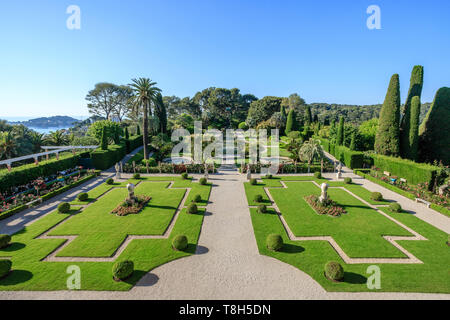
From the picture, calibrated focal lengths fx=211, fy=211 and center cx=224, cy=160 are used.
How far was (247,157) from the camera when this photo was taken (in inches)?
1494

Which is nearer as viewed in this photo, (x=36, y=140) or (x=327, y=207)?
(x=327, y=207)

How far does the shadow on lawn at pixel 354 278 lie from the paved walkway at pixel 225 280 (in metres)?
0.79

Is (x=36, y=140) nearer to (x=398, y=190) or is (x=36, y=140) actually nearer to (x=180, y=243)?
(x=180, y=243)

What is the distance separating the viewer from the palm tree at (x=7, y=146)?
97.8 feet

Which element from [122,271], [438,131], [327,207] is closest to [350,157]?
[438,131]

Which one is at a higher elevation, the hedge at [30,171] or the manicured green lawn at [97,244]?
the hedge at [30,171]

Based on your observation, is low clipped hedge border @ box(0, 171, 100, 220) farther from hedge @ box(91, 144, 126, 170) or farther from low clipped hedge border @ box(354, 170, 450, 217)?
low clipped hedge border @ box(354, 170, 450, 217)

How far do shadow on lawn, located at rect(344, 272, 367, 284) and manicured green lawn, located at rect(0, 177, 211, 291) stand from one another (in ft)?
27.3

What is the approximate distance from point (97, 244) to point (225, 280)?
865 centimetres

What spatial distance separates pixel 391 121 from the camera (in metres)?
30.5

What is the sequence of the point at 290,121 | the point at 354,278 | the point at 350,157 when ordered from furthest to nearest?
1. the point at 290,121
2. the point at 350,157
3. the point at 354,278

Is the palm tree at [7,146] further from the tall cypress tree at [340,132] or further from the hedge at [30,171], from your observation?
the tall cypress tree at [340,132]

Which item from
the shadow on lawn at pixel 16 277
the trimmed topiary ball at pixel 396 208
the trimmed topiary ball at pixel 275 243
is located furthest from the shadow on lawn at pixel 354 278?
the shadow on lawn at pixel 16 277

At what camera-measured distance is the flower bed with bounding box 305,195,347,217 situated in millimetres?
17880
